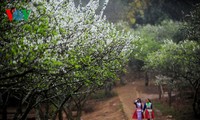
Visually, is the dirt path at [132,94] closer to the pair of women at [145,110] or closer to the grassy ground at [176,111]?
the grassy ground at [176,111]

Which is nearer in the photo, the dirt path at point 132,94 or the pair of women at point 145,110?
the pair of women at point 145,110

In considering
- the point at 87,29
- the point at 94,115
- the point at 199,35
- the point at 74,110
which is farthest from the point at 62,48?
the point at 74,110

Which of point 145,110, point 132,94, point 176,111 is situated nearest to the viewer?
point 145,110

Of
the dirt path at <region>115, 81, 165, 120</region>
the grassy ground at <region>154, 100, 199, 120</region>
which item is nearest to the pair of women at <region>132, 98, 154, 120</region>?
the grassy ground at <region>154, 100, 199, 120</region>

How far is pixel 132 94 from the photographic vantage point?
145 feet

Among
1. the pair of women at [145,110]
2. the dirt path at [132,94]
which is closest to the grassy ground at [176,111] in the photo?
the dirt path at [132,94]

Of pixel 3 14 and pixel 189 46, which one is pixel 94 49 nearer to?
pixel 3 14

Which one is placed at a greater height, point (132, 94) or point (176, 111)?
point (132, 94)

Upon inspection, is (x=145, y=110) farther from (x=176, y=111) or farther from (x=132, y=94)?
(x=132, y=94)

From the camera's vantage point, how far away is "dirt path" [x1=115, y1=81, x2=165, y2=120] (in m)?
35.2

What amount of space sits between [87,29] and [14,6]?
5.01 m

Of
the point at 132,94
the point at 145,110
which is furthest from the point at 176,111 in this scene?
the point at 132,94

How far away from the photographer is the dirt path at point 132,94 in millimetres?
35219

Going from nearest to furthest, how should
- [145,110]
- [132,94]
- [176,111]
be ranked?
[145,110] < [176,111] < [132,94]
